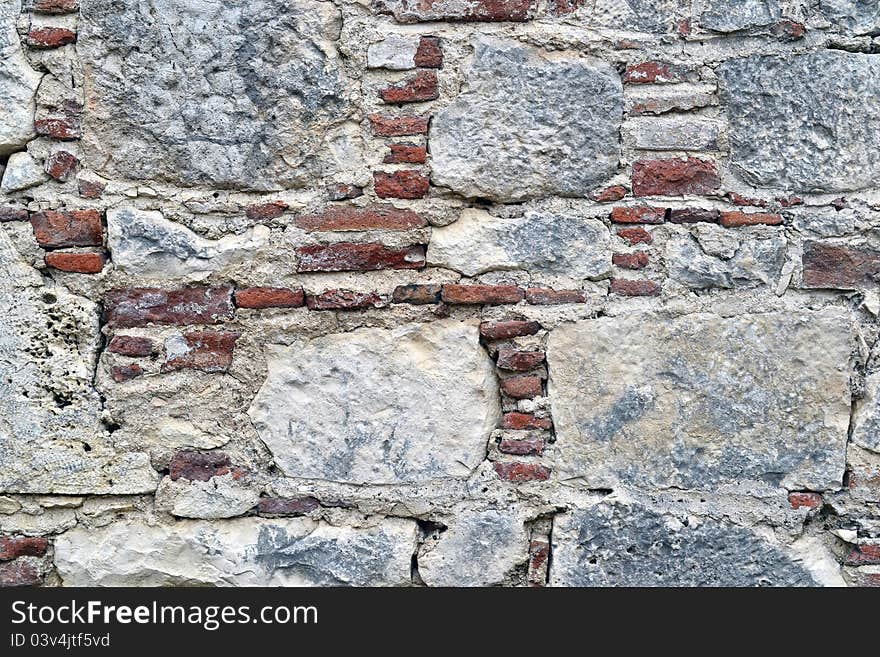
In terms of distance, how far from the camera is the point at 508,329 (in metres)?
1.91

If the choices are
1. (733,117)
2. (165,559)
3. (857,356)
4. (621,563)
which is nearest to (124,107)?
(165,559)

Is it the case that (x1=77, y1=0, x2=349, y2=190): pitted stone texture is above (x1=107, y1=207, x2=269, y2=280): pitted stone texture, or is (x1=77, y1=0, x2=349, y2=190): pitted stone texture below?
above

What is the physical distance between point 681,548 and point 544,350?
61 centimetres

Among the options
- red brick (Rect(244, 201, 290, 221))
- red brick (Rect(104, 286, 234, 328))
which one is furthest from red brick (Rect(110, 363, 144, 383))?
red brick (Rect(244, 201, 290, 221))

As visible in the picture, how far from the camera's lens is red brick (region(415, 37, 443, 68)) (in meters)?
1.85

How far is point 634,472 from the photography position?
194 cm

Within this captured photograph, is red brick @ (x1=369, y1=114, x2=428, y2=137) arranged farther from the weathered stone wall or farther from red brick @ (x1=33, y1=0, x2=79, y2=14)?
red brick @ (x1=33, y1=0, x2=79, y2=14)

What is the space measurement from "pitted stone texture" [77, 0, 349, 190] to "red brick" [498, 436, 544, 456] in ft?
2.74

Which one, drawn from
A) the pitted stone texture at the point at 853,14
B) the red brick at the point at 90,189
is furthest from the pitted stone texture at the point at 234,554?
the pitted stone texture at the point at 853,14

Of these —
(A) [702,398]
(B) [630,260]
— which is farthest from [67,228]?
(A) [702,398]

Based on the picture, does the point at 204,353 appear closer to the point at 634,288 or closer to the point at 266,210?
the point at 266,210

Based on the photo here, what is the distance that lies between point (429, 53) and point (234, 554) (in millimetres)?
1353

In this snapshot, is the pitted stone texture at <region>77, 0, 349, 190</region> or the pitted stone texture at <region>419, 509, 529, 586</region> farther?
the pitted stone texture at <region>419, 509, 529, 586</region>

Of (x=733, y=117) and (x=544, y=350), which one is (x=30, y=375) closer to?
(x=544, y=350)
